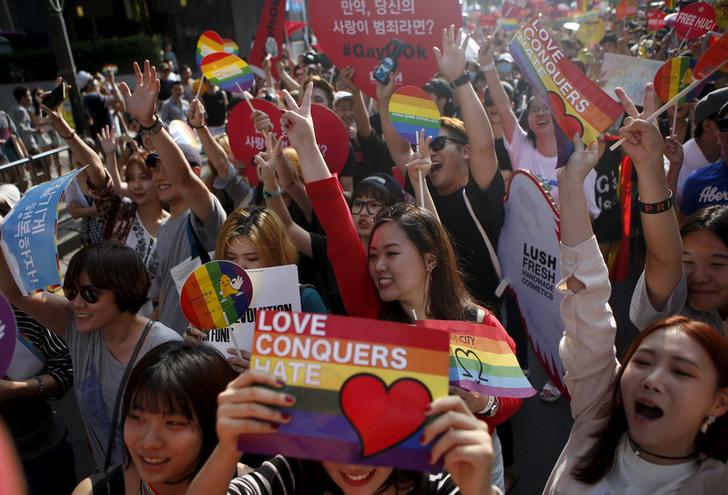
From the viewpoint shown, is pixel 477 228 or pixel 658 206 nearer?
pixel 658 206

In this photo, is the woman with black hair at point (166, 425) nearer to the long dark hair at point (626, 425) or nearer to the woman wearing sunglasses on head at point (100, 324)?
→ the woman wearing sunglasses on head at point (100, 324)

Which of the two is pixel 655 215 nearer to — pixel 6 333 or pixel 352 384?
pixel 352 384

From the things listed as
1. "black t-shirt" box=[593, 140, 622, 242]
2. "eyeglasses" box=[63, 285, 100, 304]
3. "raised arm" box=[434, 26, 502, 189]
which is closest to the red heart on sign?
"eyeglasses" box=[63, 285, 100, 304]

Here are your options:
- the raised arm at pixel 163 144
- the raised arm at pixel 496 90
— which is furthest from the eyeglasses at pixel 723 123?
the raised arm at pixel 163 144

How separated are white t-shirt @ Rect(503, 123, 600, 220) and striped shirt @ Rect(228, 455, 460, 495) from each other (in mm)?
2498

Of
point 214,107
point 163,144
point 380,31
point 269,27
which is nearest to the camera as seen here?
point 163,144

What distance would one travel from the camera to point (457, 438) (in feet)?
3.43

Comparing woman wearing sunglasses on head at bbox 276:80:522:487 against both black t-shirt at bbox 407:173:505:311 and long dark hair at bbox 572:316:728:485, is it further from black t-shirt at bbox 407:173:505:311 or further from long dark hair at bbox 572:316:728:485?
black t-shirt at bbox 407:173:505:311

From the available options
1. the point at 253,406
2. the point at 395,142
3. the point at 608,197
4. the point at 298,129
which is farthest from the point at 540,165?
the point at 253,406

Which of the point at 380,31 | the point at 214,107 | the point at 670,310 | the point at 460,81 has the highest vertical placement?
the point at 380,31

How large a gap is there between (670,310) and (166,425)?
1.61 meters

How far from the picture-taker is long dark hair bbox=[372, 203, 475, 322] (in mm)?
2156

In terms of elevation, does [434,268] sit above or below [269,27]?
below

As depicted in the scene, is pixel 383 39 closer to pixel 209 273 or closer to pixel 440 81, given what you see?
pixel 440 81
